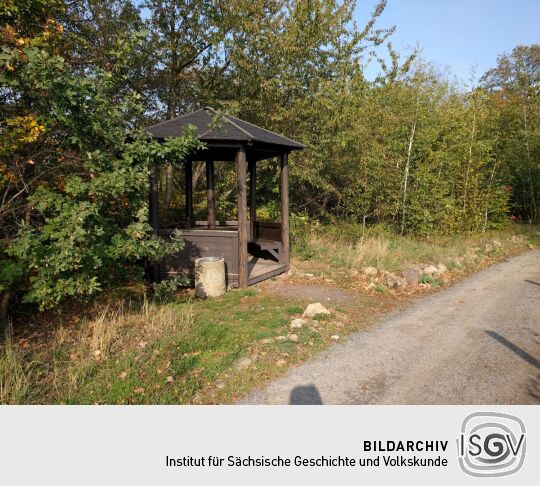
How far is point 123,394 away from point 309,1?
11517 millimetres

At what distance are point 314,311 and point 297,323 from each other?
0.52m

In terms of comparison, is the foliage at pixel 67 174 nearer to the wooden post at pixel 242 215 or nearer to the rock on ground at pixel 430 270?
the wooden post at pixel 242 215

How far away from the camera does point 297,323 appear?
5.14 m

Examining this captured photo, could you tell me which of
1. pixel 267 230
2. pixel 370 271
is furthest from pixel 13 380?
pixel 267 230

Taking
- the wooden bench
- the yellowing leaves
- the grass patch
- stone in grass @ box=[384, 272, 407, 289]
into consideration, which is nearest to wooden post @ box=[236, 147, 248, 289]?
the wooden bench

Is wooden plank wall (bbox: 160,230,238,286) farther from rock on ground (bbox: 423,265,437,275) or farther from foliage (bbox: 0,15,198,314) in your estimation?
rock on ground (bbox: 423,265,437,275)

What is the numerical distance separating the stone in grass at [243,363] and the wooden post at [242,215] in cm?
313

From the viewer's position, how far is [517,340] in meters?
4.81

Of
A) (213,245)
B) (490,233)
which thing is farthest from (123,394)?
(490,233)

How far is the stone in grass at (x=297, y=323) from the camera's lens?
16.6ft

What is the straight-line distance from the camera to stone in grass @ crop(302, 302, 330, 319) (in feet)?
18.1

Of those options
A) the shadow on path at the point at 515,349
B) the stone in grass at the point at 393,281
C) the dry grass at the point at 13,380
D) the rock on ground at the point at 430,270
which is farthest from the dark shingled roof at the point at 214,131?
the shadow on path at the point at 515,349

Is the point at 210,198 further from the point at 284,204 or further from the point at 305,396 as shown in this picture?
the point at 305,396

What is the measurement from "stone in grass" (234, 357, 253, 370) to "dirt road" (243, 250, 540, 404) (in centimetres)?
44
